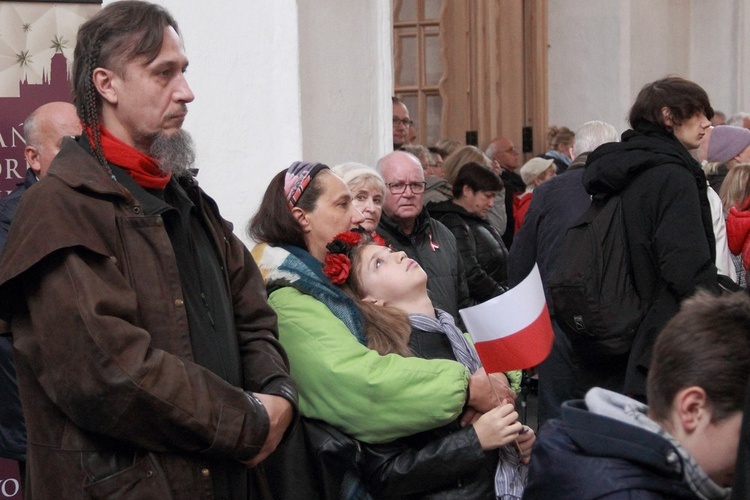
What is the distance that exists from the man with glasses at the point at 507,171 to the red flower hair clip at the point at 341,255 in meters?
5.08

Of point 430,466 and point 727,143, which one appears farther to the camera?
point 727,143

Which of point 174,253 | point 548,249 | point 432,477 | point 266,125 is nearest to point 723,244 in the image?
point 548,249

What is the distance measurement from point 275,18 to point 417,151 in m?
2.78

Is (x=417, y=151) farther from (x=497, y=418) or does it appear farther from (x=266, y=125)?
(x=497, y=418)

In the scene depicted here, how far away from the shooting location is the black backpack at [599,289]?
4.28 metres

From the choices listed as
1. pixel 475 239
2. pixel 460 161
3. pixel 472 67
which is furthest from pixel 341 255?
pixel 472 67

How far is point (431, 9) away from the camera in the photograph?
10656 mm

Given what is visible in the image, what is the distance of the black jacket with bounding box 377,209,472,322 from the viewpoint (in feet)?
16.0

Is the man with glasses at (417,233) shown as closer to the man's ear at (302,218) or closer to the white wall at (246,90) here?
the white wall at (246,90)

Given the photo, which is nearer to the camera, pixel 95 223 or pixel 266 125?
pixel 95 223

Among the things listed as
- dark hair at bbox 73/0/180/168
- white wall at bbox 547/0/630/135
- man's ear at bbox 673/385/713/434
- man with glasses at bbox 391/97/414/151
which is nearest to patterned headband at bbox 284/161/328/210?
dark hair at bbox 73/0/180/168

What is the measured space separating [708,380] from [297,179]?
1980 mm

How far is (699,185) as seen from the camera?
172 inches

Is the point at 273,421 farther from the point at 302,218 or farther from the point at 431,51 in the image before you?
the point at 431,51
